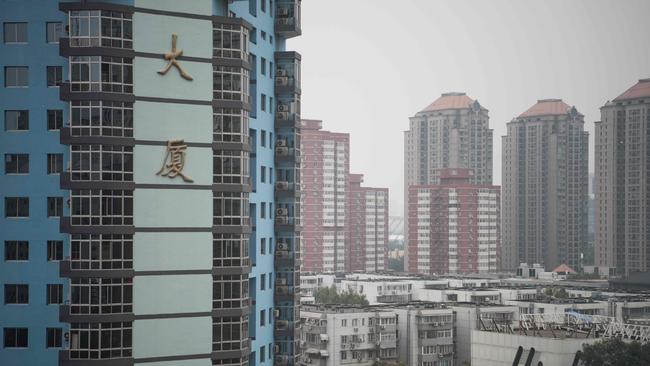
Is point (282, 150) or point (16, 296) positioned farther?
point (282, 150)

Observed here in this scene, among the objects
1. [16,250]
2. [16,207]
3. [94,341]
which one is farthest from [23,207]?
[94,341]

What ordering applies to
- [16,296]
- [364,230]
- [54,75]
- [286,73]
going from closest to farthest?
1. [16,296]
2. [54,75]
3. [286,73]
4. [364,230]

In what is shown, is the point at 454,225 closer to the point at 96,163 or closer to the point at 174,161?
the point at 174,161

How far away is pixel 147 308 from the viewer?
1479 inches

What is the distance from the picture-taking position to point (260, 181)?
1766 inches

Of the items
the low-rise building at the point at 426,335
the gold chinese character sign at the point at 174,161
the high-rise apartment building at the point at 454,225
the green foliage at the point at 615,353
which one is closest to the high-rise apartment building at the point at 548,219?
the high-rise apartment building at the point at 454,225

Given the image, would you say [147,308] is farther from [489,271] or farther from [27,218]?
[489,271]

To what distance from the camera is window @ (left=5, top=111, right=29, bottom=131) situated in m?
38.2

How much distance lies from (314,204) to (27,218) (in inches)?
5304

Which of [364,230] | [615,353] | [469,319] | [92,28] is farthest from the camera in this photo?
[364,230]

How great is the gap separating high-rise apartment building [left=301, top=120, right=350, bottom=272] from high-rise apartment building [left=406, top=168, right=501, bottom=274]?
12257 millimetres

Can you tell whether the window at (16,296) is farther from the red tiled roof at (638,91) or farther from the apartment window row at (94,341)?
the red tiled roof at (638,91)

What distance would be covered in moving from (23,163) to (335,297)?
83.4m

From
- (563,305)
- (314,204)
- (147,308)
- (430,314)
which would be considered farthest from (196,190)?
(314,204)
